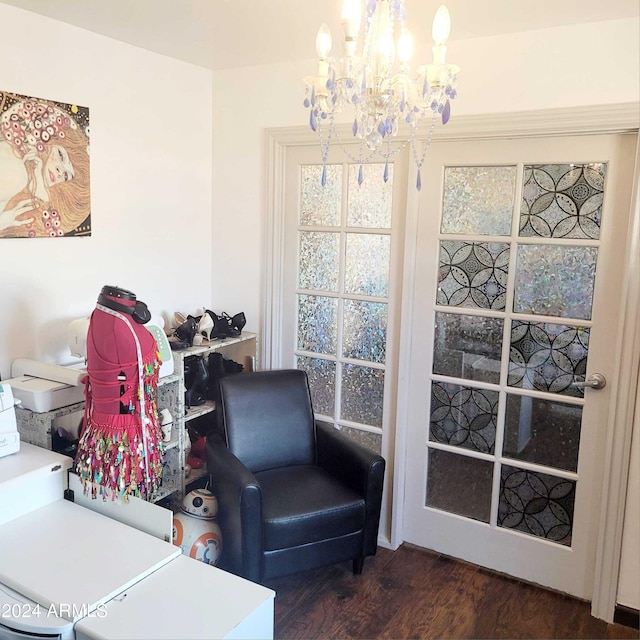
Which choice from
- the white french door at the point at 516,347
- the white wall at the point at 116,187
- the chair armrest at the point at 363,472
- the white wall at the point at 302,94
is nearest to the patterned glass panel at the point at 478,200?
the white french door at the point at 516,347

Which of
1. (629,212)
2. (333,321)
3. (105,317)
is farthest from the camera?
(333,321)

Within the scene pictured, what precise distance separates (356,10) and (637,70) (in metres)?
1.25

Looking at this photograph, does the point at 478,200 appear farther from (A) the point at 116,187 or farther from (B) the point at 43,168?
(B) the point at 43,168

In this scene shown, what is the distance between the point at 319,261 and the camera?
3.16m

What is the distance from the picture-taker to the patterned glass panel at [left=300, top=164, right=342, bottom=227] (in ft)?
10.0

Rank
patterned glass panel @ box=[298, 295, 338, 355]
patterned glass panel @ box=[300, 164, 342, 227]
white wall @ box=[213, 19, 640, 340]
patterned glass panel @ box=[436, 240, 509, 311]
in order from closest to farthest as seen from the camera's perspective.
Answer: white wall @ box=[213, 19, 640, 340], patterned glass panel @ box=[436, 240, 509, 311], patterned glass panel @ box=[300, 164, 342, 227], patterned glass panel @ box=[298, 295, 338, 355]

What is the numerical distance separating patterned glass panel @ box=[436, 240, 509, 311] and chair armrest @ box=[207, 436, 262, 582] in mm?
1173

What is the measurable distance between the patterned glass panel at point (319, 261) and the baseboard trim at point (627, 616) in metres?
1.84

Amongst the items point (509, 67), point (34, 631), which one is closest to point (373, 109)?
point (509, 67)

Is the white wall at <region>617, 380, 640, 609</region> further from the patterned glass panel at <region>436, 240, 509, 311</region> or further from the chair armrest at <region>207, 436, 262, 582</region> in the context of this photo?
the chair armrest at <region>207, 436, 262, 582</region>

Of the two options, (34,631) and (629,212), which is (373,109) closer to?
(629,212)

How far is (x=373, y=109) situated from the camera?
1739 mm

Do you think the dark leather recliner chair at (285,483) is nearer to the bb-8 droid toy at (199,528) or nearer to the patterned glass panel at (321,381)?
the bb-8 droid toy at (199,528)

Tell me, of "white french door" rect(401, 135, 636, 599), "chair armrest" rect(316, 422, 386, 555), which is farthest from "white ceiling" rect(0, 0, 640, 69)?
"chair armrest" rect(316, 422, 386, 555)
